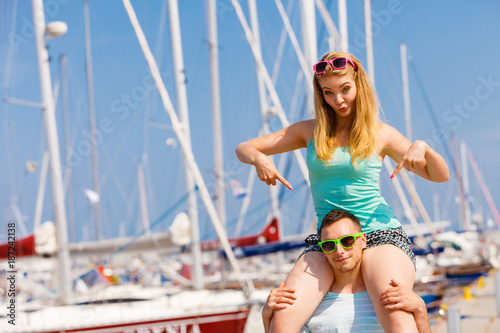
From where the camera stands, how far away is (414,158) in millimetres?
3283

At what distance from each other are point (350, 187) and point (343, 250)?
1.22 feet

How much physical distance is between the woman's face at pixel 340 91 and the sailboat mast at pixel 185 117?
960 centimetres

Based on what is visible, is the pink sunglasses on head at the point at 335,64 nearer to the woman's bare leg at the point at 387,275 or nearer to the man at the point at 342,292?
the man at the point at 342,292

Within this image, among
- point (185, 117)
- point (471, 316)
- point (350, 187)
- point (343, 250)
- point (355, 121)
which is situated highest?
point (185, 117)

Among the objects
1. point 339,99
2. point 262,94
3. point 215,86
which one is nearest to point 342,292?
point 339,99

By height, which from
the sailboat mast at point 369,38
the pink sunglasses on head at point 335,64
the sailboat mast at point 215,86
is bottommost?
the pink sunglasses on head at point 335,64

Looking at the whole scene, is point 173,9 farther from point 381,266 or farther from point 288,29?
point 381,266

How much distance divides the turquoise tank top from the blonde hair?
1.7 inches

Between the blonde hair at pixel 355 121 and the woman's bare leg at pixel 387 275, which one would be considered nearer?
the woman's bare leg at pixel 387 275

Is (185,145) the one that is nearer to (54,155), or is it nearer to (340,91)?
(54,155)

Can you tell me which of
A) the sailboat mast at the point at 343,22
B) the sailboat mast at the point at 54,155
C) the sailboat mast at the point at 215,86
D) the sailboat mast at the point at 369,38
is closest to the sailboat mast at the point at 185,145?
the sailboat mast at the point at 54,155

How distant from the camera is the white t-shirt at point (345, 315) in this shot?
3.43 m

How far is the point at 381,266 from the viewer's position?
3330 mm

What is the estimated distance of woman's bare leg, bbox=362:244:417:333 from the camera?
319 centimetres
